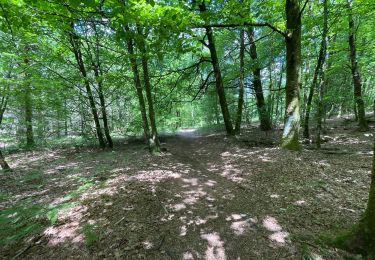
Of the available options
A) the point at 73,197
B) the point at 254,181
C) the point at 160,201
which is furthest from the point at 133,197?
the point at 254,181

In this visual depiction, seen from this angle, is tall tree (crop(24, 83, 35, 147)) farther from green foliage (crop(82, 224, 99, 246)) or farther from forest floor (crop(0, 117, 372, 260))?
green foliage (crop(82, 224, 99, 246))

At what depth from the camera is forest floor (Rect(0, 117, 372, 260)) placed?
3.58 meters

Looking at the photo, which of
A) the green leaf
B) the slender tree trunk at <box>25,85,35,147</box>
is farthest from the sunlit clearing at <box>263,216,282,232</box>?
the slender tree trunk at <box>25,85,35,147</box>

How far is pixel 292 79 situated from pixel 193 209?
636 cm

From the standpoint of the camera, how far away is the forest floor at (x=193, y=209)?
358 cm

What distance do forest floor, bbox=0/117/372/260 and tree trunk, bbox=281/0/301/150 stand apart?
73cm

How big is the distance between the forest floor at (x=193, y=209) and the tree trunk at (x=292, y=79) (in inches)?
28.5

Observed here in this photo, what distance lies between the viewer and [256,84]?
1480 cm

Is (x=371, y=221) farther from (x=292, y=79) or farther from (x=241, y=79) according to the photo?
(x=241, y=79)

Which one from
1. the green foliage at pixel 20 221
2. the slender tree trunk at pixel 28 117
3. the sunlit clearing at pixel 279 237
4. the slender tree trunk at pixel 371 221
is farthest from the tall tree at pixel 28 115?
the slender tree trunk at pixel 371 221

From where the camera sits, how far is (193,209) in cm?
482

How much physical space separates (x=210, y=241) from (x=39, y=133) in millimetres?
16619

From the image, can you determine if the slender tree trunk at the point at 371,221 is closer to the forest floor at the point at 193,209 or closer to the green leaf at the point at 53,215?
the forest floor at the point at 193,209

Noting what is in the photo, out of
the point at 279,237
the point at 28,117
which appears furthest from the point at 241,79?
the point at 28,117
